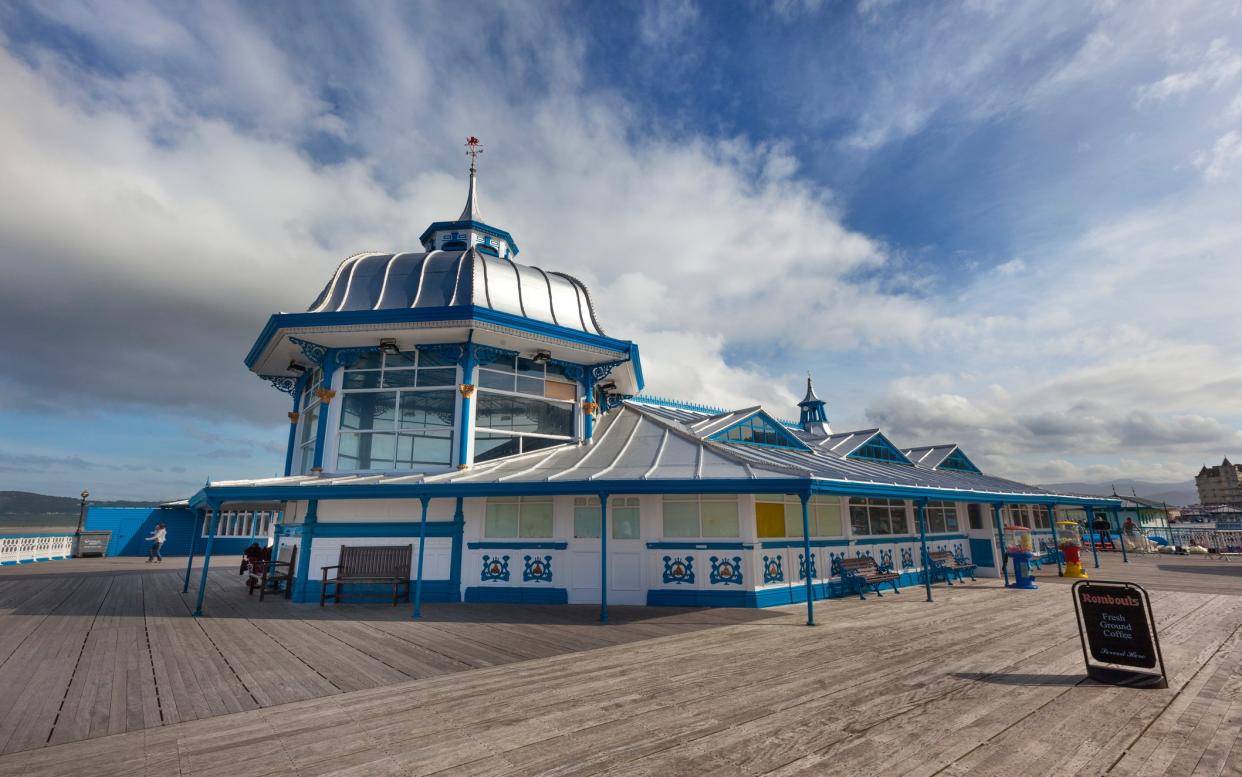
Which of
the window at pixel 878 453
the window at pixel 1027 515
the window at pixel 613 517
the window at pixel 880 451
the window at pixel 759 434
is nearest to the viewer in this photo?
the window at pixel 613 517

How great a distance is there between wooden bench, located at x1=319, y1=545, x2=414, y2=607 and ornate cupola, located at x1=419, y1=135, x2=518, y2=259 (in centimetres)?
992

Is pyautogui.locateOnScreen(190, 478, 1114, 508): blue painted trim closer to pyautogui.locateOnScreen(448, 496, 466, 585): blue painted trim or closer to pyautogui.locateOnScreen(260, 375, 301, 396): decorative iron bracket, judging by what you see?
pyautogui.locateOnScreen(448, 496, 466, 585): blue painted trim

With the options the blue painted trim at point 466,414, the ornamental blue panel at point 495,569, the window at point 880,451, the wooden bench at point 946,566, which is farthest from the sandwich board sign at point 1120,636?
the window at point 880,451

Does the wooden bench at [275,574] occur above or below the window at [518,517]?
below

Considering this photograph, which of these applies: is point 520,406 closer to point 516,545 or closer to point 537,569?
point 516,545

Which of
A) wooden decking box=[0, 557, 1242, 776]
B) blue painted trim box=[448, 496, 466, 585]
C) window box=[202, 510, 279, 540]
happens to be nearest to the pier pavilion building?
blue painted trim box=[448, 496, 466, 585]

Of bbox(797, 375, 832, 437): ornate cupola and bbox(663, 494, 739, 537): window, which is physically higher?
bbox(797, 375, 832, 437): ornate cupola

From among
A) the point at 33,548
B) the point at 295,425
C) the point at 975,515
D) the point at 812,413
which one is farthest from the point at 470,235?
the point at 812,413

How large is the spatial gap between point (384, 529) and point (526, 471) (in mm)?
3638

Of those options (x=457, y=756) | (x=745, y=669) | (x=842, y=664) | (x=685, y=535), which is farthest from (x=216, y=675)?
(x=685, y=535)

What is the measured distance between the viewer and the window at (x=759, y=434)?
15.1 meters

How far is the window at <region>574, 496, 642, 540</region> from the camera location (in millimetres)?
12016

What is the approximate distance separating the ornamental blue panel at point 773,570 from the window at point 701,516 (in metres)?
0.92

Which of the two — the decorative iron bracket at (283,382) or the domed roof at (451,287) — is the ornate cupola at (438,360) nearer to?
the domed roof at (451,287)
